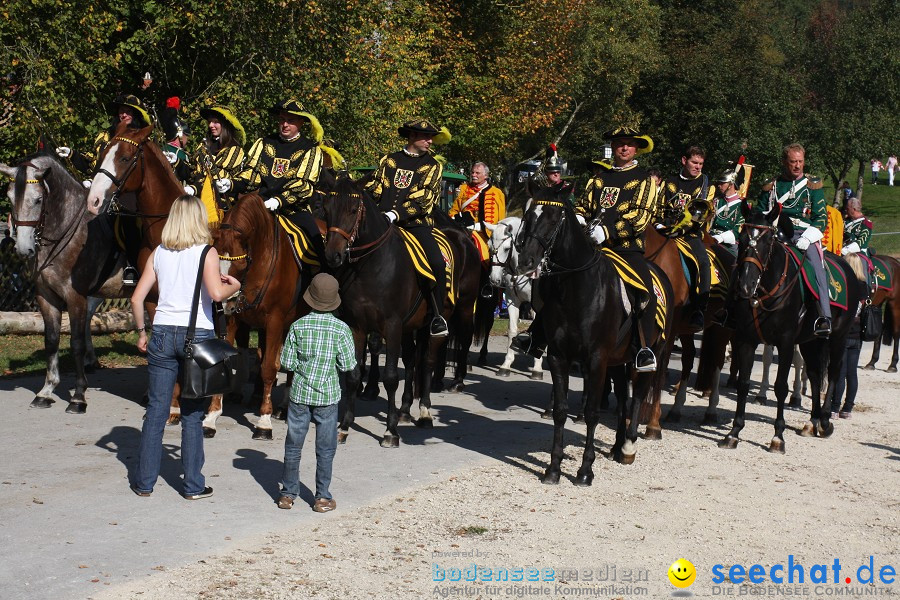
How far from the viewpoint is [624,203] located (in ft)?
37.8

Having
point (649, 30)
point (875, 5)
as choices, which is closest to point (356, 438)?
point (649, 30)

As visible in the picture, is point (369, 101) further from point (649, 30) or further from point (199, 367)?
point (649, 30)

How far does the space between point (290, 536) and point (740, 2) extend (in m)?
66.1

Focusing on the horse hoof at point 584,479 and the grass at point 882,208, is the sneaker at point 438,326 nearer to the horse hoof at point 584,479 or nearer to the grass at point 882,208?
the horse hoof at point 584,479

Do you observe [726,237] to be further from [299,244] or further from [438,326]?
[299,244]

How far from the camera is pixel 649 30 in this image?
54.1 metres

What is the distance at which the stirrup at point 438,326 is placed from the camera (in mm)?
11953

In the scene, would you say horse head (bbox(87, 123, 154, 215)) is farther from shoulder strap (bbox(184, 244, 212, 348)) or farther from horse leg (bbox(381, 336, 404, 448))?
horse leg (bbox(381, 336, 404, 448))

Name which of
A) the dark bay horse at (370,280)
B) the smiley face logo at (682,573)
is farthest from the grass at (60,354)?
the smiley face logo at (682,573)

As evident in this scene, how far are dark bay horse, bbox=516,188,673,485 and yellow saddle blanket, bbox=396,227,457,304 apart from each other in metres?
1.95

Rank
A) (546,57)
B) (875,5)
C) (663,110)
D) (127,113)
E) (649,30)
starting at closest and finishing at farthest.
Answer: (127,113)
(546,57)
(663,110)
(649,30)
(875,5)

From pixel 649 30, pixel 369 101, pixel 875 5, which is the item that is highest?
pixel 875 5

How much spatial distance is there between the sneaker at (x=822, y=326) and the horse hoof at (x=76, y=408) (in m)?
8.47

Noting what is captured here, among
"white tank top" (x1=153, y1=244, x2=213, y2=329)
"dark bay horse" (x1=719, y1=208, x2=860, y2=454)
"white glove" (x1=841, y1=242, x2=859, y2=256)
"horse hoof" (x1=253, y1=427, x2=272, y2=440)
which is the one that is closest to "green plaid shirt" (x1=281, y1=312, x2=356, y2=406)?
"white tank top" (x1=153, y1=244, x2=213, y2=329)
